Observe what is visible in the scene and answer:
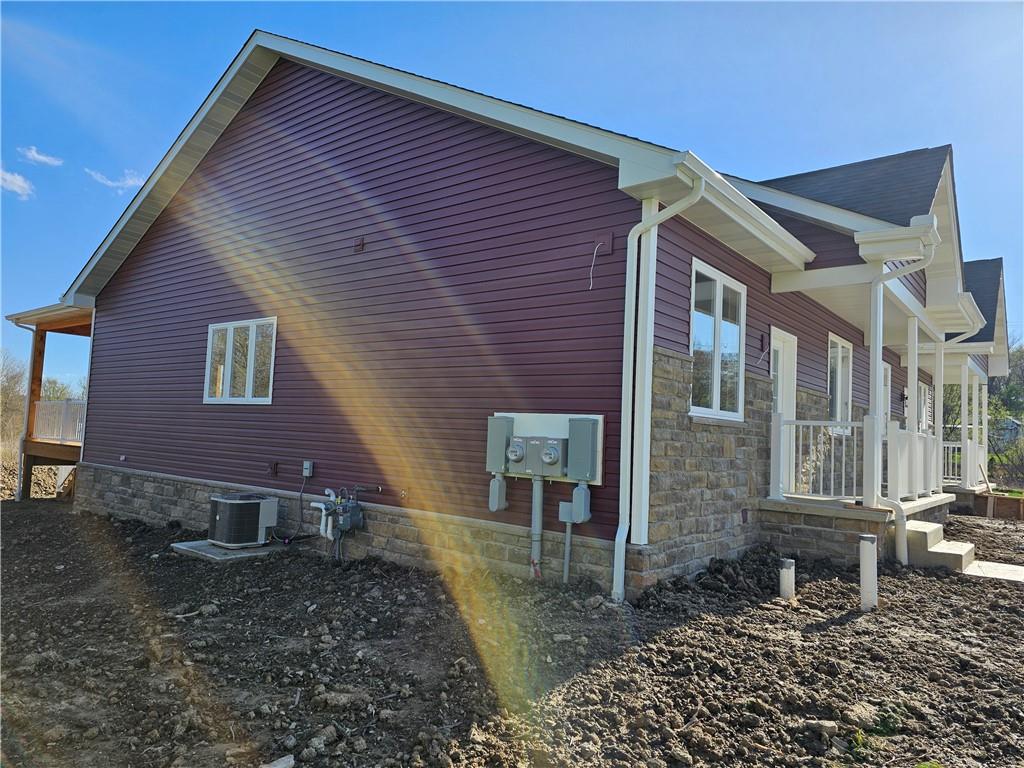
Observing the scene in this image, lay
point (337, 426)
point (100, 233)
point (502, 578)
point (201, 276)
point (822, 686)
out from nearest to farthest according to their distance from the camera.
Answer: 1. point (822, 686)
2. point (502, 578)
3. point (337, 426)
4. point (201, 276)
5. point (100, 233)

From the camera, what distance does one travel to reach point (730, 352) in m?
6.71

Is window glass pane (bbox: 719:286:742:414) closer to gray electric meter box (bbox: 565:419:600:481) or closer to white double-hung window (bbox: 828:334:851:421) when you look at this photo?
gray electric meter box (bbox: 565:419:600:481)

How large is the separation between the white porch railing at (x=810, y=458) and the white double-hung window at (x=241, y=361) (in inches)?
240

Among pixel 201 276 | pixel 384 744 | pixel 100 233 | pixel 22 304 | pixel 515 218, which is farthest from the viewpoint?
pixel 22 304

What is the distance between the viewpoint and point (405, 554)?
6.64 metres

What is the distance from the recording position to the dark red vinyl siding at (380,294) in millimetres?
5801

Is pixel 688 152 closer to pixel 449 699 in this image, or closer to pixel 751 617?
pixel 751 617

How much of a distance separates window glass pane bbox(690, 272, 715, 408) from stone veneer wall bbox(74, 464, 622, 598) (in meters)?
1.83

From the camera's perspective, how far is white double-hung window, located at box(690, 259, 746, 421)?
20.2 feet

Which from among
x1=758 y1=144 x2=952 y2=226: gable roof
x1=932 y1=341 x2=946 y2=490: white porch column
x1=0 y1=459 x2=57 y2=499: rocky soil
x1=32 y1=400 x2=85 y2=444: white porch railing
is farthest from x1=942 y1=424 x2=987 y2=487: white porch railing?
x1=0 y1=459 x2=57 y2=499: rocky soil

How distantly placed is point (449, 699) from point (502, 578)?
2.29 meters

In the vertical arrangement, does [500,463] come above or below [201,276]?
below

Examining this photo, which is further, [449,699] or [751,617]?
[751,617]

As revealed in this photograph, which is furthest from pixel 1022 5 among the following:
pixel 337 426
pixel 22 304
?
pixel 22 304
